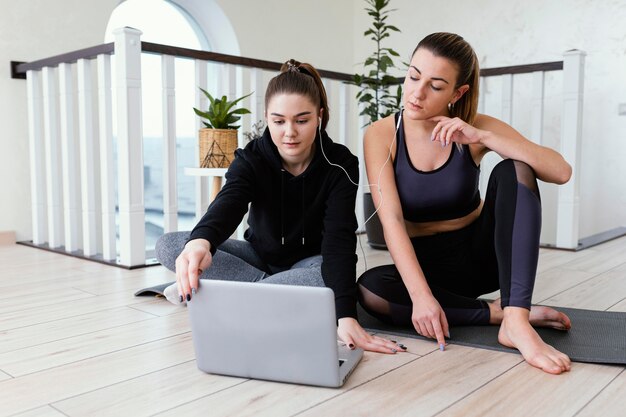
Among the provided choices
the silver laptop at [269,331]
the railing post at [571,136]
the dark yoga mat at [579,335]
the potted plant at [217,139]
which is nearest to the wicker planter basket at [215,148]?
the potted plant at [217,139]

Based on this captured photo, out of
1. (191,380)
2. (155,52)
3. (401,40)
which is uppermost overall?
(401,40)

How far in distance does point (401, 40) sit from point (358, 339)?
12.9ft

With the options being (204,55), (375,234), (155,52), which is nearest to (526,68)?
(375,234)

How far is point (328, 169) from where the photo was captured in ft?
5.12

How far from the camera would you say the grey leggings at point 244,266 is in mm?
Result: 1515

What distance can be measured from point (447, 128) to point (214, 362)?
701mm

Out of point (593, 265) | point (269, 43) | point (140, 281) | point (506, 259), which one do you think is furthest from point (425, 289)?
point (269, 43)

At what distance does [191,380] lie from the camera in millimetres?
1207

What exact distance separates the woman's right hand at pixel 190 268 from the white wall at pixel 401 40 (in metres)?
2.28

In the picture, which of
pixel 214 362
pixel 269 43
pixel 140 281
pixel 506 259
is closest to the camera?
pixel 214 362

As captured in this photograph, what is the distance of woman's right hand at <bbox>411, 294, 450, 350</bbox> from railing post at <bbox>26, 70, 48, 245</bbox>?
2237 millimetres

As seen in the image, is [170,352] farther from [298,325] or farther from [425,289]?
[425,289]

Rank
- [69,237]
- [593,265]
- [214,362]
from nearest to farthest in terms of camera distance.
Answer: [214,362], [593,265], [69,237]

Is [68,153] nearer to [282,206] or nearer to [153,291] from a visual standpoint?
[153,291]
